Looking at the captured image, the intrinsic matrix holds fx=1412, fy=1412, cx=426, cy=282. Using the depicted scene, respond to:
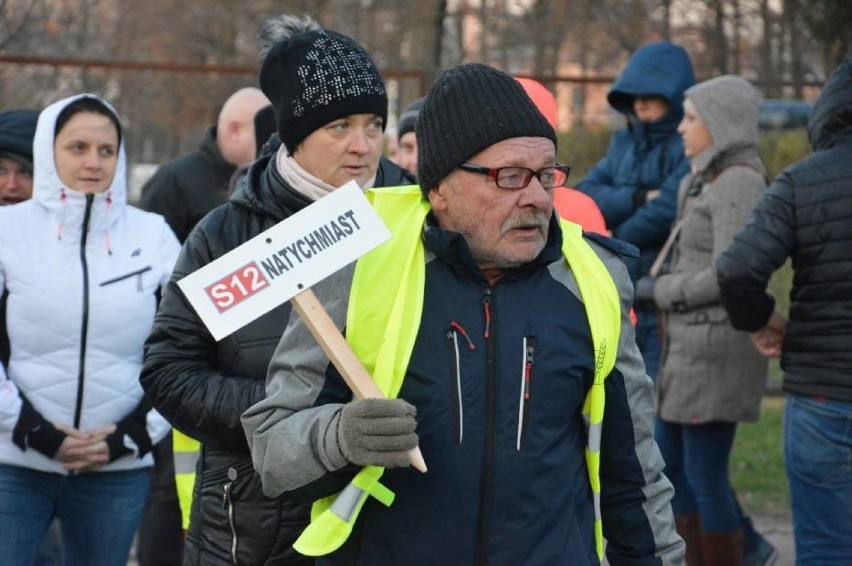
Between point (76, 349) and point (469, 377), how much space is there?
2030 mm

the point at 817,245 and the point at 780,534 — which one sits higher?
the point at 817,245

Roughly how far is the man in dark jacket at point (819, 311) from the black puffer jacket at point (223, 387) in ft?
6.37

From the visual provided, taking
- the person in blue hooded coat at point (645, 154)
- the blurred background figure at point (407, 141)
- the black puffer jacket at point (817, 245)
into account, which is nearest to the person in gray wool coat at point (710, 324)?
the person in blue hooded coat at point (645, 154)

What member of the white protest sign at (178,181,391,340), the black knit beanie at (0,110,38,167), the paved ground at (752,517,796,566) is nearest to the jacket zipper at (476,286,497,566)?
the white protest sign at (178,181,391,340)

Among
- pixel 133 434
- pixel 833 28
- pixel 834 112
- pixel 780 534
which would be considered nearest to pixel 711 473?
pixel 780 534

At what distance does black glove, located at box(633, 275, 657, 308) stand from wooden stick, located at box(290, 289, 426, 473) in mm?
3489

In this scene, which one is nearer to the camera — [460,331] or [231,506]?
[460,331]

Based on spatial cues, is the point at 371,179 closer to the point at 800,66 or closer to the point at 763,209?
the point at 763,209

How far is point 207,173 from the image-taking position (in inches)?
261

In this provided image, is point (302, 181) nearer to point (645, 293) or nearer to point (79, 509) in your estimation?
point (79, 509)

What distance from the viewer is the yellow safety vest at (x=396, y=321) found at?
259 cm

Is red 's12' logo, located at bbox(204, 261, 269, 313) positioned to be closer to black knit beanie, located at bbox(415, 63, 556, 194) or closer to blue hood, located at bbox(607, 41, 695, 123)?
black knit beanie, located at bbox(415, 63, 556, 194)

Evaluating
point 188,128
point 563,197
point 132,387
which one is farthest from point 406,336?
point 188,128

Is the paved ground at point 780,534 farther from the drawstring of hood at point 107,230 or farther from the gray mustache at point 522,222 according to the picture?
the gray mustache at point 522,222
